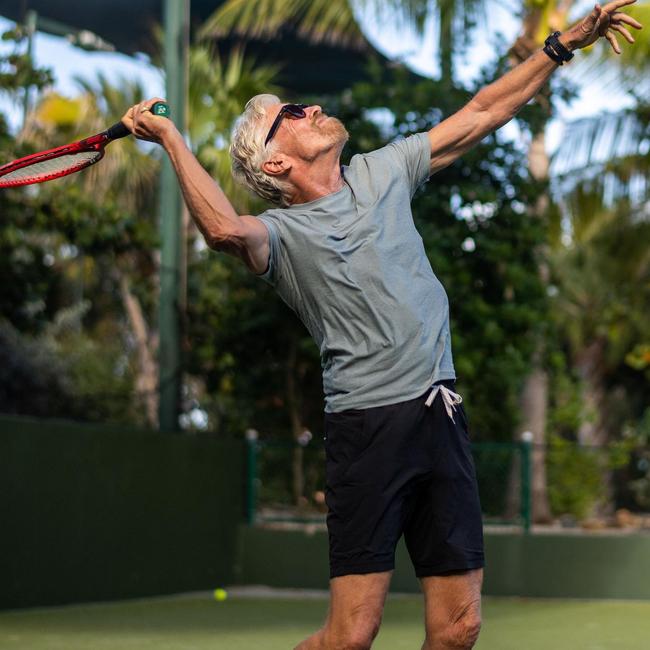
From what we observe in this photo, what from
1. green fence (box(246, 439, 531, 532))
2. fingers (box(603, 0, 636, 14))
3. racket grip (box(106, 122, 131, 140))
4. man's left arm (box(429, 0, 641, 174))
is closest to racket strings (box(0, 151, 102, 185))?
racket grip (box(106, 122, 131, 140))

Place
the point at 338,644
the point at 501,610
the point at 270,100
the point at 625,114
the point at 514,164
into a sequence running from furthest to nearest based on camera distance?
the point at 625,114
the point at 514,164
the point at 501,610
the point at 270,100
the point at 338,644

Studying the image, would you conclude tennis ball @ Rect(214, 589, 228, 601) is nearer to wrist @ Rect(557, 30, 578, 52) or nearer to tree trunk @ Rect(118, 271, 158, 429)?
wrist @ Rect(557, 30, 578, 52)

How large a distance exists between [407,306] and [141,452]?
693 centimetres

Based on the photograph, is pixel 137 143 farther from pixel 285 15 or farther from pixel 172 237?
pixel 172 237

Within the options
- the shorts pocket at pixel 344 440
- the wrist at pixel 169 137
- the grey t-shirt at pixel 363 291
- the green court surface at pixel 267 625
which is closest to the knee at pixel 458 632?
the shorts pocket at pixel 344 440

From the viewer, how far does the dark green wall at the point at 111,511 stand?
29.1ft

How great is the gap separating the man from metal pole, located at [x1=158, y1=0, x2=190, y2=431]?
7.91m

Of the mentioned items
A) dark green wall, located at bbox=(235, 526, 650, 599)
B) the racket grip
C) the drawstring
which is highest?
the racket grip

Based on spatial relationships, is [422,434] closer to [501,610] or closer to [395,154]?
[395,154]

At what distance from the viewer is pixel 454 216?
11.2m

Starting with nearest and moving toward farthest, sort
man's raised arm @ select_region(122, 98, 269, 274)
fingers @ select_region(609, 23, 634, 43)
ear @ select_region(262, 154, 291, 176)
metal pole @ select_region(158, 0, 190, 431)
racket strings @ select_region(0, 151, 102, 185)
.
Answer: man's raised arm @ select_region(122, 98, 269, 274), ear @ select_region(262, 154, 291, 176), fingers @ select_region(609, 23, 634, 43), racket strings @ select_region(0, 151, 102, 185), metal pole @ select_region(158, 0, 190, 431)

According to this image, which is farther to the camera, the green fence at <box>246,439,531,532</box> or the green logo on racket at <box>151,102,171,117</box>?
the green fence at <box>246,439,531,532</box>

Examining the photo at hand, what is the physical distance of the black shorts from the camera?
3.55m

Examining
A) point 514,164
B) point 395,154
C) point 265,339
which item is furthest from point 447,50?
point 395,154
